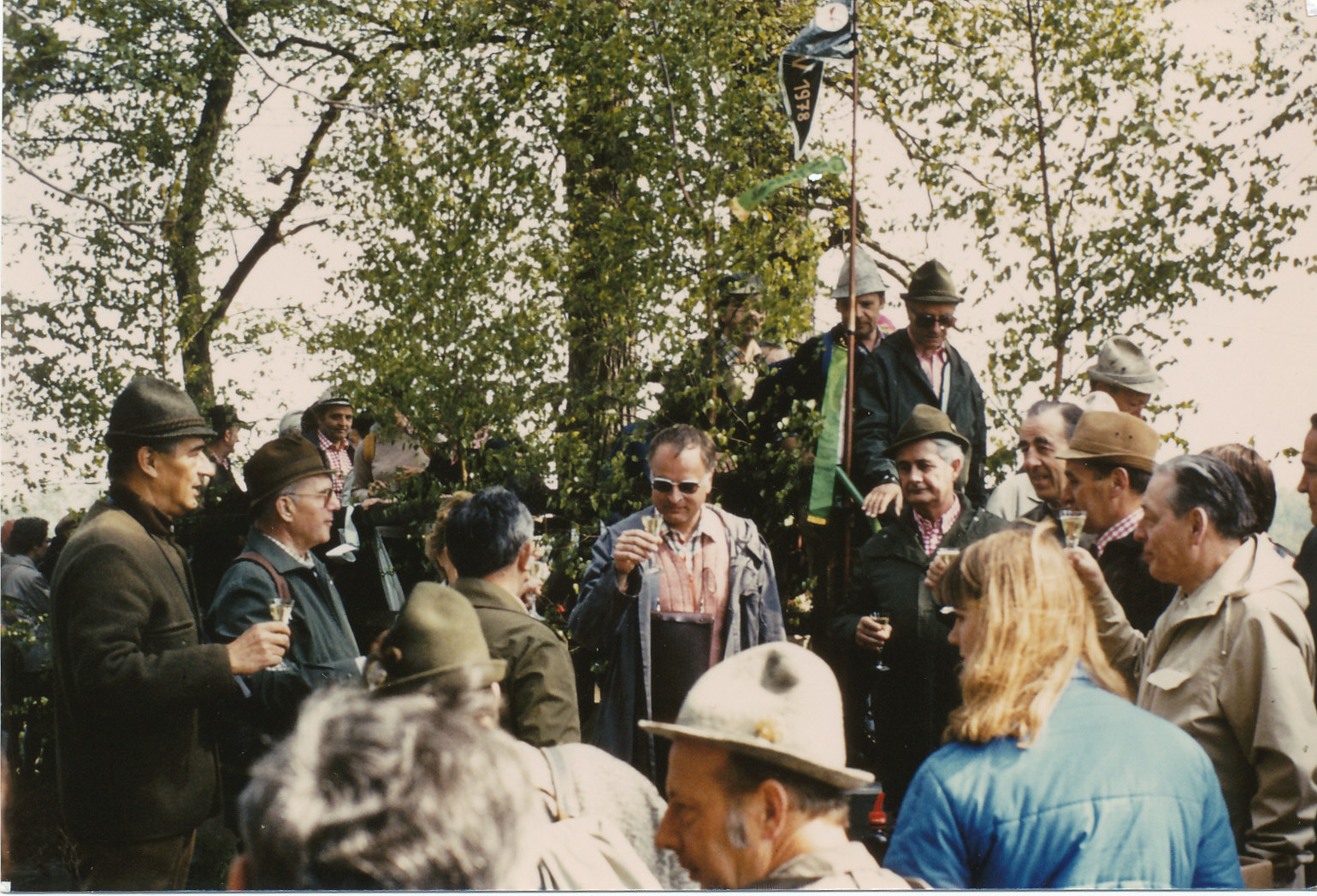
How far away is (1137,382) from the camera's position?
459cm

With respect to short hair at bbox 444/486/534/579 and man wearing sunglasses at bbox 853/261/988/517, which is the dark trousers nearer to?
short hair at bbox 444/486/534/579

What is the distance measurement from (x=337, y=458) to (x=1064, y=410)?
3.66m

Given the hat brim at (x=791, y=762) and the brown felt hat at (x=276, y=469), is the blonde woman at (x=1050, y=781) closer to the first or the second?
the hat brim at (x=791, y=762)

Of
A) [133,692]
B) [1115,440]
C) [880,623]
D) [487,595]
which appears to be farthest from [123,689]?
[1115,440]

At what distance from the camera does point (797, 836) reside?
1771 millimetres

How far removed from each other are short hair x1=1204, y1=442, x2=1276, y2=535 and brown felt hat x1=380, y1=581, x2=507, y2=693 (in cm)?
227

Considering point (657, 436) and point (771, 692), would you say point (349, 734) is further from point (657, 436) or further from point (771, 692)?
point (657, 436)

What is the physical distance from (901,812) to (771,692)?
452 mm

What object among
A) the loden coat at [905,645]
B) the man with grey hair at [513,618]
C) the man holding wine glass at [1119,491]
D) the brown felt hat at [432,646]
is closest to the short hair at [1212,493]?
the man holding wine glass at [1119,491]

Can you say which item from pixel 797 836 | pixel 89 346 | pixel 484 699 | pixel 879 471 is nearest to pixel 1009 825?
pixel 797 836

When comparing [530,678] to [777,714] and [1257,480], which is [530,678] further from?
[1257,480]

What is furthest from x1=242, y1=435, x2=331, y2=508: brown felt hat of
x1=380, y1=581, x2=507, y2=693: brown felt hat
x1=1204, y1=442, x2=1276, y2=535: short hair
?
x1=1204, y1=442, x2=1276, y2=535: short hair

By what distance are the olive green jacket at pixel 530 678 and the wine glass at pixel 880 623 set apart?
1.37 m

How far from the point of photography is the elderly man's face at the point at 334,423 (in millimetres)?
5859
